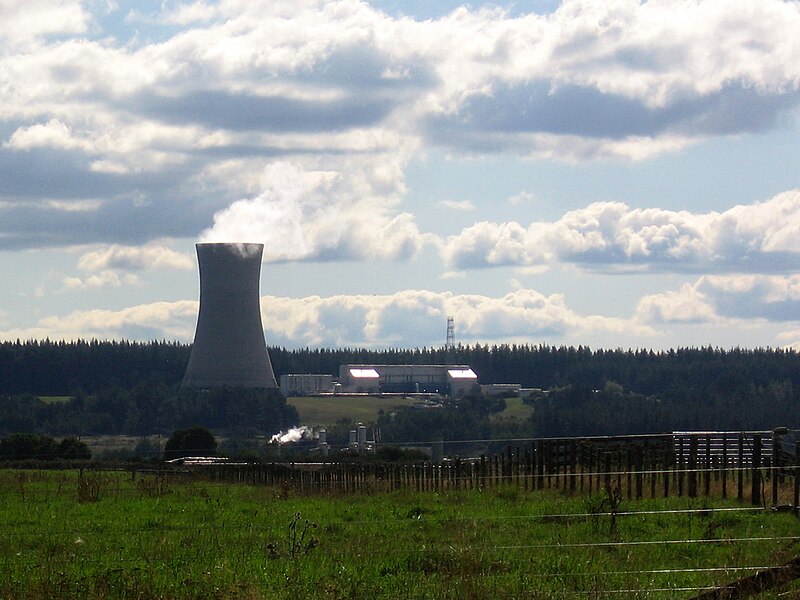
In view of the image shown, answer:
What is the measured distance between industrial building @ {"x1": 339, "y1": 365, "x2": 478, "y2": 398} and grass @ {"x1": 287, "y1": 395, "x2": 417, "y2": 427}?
15.9 feet

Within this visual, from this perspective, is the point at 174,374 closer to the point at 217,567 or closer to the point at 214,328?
the point at 214,328

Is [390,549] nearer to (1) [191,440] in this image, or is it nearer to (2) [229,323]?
(1) [191,440]

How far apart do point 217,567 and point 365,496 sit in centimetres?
876

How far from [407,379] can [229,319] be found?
2298 inches

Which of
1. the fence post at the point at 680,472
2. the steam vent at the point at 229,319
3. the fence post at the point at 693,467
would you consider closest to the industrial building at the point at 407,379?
the steam vent at the point at 229,319

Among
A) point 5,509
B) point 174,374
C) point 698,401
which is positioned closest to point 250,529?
point 5,509

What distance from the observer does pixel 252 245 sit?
64312 millimetres

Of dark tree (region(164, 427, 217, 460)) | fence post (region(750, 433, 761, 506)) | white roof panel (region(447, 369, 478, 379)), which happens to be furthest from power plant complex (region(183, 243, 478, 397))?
fence post (region(750, 433, 761, 506))

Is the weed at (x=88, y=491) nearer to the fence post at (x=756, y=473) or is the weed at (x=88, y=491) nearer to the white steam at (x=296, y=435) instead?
the fence post at (x=756, y=473)

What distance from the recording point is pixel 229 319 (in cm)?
6512

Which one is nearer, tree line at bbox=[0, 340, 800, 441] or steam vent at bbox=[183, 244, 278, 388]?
steam vent at bbox=[183, 244, 278, 388]

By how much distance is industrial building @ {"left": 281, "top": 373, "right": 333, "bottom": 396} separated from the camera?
369 feet

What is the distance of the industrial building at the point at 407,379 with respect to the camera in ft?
392

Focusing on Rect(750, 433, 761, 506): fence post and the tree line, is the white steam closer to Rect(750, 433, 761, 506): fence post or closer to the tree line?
the tree line
